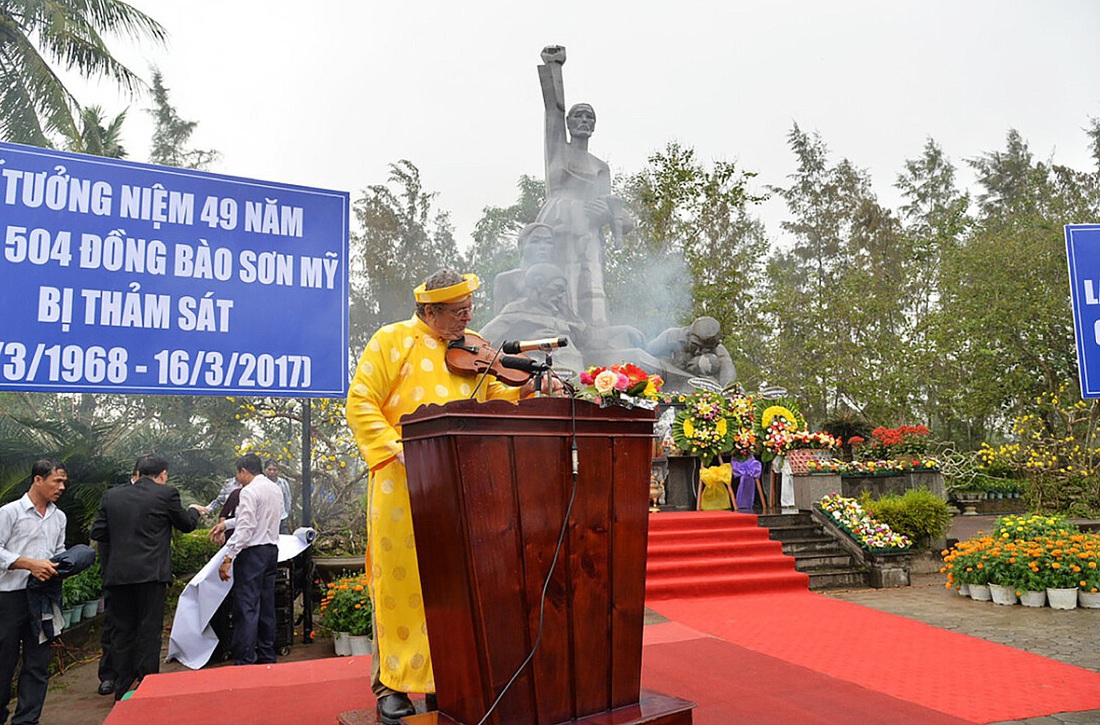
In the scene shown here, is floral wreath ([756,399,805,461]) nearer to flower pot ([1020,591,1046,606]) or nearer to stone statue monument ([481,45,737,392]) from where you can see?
flower pot ([1020,591,1046,606])

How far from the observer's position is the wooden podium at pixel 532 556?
7.41 feet

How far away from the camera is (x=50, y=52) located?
14031 mm

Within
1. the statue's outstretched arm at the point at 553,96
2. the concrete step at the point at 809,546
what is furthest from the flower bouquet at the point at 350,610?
the statue's outstretched arm at the point at 553,96

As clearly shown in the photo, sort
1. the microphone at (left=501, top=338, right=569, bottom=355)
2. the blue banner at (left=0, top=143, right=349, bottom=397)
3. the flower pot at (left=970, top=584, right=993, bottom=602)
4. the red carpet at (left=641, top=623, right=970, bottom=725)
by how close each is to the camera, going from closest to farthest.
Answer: the microphone at (left=501, top=338, right=569, bottom=355) < the red carpet at (left=641, top=623, right=970, bottom=725) < the blue banner at (left=0, top=143, right=349, bottom=397) < the flower pot at (left=970, top=584, right=993, bottom=602)

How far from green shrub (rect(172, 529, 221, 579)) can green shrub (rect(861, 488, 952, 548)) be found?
24.5ft

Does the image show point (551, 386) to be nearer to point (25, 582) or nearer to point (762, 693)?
point (762, 693)

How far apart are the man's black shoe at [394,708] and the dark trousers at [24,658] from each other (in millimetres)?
2717

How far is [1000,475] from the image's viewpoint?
20.8 m

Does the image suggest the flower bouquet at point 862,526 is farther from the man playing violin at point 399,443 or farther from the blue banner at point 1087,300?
the man playing violin at point 399,443

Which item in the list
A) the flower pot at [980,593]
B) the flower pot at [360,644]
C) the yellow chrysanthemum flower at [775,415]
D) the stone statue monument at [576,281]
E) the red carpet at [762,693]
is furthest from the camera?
the stone statue monument at [576,281]

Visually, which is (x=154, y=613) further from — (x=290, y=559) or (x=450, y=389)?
(x=450, y=389)

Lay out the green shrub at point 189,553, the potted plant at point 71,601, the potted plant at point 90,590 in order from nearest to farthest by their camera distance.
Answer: the potted plant at point 71,601, the potted plant at point 90,590, the green shrub at point 189,553

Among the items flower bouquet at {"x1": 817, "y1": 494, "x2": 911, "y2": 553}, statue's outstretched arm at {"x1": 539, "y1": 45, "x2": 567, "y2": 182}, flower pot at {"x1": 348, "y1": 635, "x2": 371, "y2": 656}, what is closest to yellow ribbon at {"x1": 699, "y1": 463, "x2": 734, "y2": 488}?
flower bouquet at {"x1": 817, "y1": 494, "x2": 911, "y2": 553}

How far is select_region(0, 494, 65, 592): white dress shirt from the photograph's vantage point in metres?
4.35
